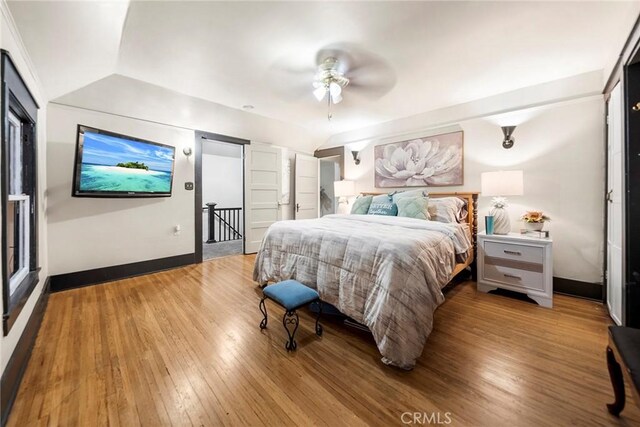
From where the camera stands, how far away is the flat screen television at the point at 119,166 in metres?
2.79

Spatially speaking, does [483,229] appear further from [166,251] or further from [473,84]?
[166,251]

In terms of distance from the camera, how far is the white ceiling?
174 centimetres

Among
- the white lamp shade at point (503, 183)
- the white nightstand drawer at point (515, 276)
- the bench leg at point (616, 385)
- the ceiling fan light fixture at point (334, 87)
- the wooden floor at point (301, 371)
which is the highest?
the ceiling fan light fixture at point (334, 87)

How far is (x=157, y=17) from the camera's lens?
1.86 m

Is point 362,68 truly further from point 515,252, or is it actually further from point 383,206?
point 515,252

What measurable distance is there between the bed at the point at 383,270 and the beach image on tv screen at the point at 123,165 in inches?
82.7

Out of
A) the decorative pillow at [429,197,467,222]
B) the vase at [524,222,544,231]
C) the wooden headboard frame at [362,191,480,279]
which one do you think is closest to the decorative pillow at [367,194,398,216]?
the decorative pillow at [429,197,467,222]

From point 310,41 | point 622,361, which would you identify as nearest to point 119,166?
point 310,41

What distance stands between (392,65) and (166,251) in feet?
13.1

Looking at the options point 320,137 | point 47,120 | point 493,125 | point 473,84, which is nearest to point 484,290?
point 493,125

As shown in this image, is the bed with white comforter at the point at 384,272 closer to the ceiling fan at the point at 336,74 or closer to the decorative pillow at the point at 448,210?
the decorative pillow at the point at 448,210

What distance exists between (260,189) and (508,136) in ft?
13.1

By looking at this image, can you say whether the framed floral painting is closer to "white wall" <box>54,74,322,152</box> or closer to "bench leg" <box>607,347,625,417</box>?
"white wall" <box>54,74,322,152</box>

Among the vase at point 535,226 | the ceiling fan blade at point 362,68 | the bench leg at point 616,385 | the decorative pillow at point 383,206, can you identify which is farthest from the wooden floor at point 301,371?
the ceiling fan blade at point 362,68
